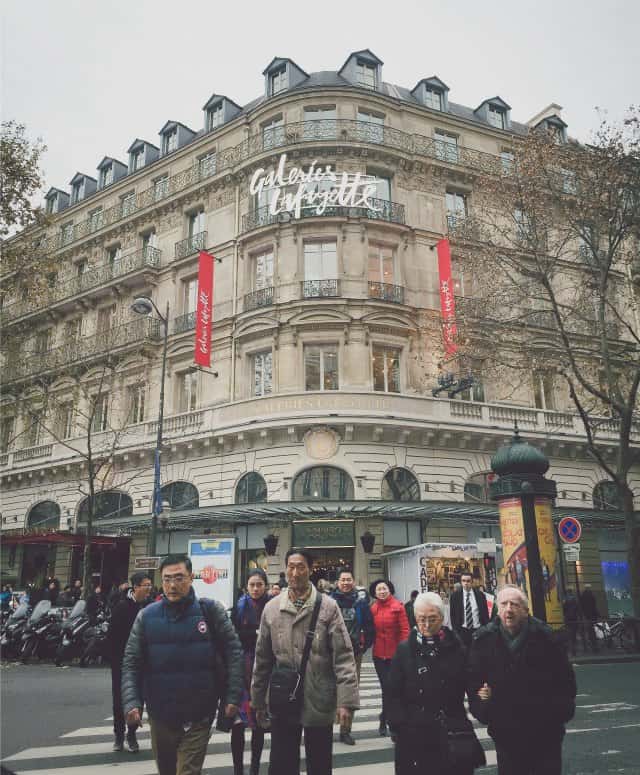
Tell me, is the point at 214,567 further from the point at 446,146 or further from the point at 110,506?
the point at 446,146

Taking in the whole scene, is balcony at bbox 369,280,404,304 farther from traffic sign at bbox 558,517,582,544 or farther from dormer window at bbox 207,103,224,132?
dormer window at bbox 207,103,224,132

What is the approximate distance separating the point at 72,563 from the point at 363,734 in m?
23.1

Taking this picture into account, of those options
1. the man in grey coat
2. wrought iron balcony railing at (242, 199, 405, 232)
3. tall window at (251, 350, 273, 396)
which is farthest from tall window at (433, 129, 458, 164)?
the man in grey coat

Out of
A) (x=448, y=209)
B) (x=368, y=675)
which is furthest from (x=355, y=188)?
(x=368, y=675)

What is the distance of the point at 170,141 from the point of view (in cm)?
3272

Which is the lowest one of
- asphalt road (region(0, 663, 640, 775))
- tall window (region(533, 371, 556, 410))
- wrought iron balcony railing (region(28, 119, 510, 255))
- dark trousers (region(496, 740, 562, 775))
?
asphalt road (region(0, 663, 640, 775))

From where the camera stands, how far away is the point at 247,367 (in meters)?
24.5

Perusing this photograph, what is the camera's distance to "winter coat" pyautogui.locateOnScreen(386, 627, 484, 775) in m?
3.97

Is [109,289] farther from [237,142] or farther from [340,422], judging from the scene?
[340,422]

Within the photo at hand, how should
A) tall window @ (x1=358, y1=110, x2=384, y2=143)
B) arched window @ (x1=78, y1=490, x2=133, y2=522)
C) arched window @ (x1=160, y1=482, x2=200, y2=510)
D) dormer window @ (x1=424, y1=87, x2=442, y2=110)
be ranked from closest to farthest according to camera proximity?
arched window @ (x1=160, y1=482, x2=200, y2=510), tall window @ (x1=358, y1=110, x2=384, y2=143), arched window @ (x1=78, y1=490, x2=133, y2=522), dormer window @ (x1=424, y1=87, x2=442, y2=110)

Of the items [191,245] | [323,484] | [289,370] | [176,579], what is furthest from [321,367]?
[176,579]

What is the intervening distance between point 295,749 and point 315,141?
24.1 meters

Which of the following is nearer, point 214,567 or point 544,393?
point 214,567

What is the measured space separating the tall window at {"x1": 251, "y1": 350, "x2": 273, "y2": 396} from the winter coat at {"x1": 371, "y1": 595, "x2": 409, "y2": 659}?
15.9 metres
